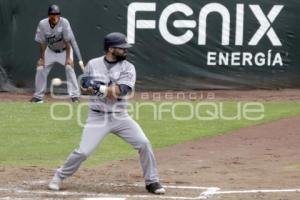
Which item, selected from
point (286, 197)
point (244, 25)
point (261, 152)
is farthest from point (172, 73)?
point (286, 197)

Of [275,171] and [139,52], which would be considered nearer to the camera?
[275,171]

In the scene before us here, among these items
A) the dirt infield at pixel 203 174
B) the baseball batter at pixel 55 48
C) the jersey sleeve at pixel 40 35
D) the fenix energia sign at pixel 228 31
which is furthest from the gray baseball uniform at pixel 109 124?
the fenix energia sign at pixel 228 31

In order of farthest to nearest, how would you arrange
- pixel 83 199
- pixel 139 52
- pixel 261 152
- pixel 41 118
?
pixel 139 52
pixel 41 118
pixel 261 152
pixel 83 199

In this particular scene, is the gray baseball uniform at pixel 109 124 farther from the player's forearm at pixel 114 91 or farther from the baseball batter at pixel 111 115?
the player's forearm at pixel 114 91

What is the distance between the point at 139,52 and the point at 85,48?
4.02 ft

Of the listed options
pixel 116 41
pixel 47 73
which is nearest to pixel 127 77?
pixel 116 41

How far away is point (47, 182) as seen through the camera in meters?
9.23

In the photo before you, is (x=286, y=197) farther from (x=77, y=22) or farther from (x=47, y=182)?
(x=77, y=22)

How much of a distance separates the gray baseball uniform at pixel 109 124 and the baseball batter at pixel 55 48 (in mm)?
7380

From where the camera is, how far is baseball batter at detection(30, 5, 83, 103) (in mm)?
16016

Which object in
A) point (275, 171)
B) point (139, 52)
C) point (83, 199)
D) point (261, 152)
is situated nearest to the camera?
point (83, 199)

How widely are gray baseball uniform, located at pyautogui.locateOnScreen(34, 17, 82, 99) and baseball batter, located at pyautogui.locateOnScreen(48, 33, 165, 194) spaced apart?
292 inches

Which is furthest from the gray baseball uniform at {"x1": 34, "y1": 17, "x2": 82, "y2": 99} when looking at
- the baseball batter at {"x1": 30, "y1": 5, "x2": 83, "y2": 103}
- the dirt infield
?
the dirt infield

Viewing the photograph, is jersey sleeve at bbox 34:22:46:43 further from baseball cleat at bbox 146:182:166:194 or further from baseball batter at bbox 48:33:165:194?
baseball cleat at bbox 146:182:166:194
